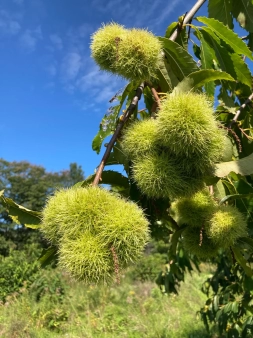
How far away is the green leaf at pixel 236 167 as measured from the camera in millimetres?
1138

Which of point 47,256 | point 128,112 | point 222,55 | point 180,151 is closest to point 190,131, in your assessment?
point 180,151

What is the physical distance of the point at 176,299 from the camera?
805 cm

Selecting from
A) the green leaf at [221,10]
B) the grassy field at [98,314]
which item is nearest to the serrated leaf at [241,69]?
the green leaf at [221,10]

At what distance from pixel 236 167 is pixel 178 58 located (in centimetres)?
46

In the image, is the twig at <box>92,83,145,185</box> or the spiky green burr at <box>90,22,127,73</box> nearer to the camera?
the twig at <box>92,83,145,185</box>

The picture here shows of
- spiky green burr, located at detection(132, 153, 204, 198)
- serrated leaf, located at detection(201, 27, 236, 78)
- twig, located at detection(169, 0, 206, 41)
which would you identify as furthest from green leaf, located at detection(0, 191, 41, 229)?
serrated leaf, located at detection(201, 27, 236, 78)

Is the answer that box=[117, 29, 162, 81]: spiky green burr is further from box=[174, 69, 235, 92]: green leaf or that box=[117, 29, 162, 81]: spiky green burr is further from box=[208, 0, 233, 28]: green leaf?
box=[208, 0, 233, 28]: green leaf

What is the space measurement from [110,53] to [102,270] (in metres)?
0.71

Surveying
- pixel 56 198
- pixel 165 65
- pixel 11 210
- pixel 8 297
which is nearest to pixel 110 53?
pixel 165 65

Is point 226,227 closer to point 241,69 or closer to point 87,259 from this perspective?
point 87,259

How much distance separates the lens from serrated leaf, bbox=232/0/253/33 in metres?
1.66

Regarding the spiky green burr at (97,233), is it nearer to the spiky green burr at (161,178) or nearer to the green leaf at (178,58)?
the spiky green burr at (161,178)

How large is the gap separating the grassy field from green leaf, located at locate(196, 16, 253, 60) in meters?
4.62

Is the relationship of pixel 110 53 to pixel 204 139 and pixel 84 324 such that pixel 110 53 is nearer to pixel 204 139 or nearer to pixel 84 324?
pixel 204 139
